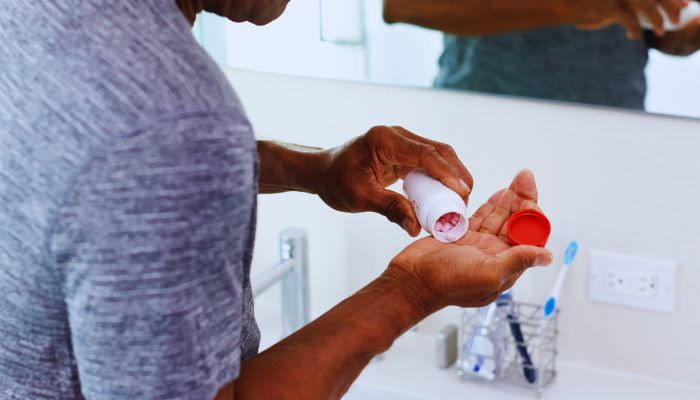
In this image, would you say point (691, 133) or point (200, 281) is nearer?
point (200, 281)

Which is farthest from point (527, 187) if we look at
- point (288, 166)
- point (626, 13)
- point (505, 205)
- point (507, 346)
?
point (507, 346)

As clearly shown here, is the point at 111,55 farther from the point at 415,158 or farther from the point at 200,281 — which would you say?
the point at 415,158

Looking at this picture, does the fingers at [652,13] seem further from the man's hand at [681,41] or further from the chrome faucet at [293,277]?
the chrome faucet at [293,277]

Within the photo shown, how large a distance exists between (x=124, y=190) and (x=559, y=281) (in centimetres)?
93

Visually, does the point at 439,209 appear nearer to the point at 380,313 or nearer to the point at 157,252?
the point at 380,313

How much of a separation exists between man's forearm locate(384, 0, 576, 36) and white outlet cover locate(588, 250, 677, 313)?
0.35 metres

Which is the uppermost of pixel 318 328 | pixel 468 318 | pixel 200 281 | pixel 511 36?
pixel 511 36

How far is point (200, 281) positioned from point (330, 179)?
461 mm

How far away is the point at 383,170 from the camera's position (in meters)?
1.05

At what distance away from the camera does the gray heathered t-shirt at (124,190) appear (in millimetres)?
604

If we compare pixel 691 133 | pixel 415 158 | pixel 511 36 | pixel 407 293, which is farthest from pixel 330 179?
pixel 691 133

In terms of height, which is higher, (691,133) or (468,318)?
(691,133)

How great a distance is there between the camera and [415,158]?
1.00 meters

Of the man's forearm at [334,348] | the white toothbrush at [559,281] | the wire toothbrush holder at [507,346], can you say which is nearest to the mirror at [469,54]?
the white toothbrush at [559,281]
